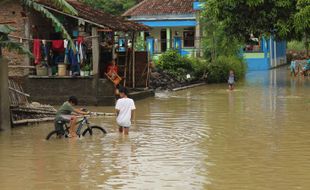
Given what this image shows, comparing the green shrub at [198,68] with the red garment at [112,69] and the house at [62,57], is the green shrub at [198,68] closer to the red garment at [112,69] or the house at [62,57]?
the house at [62,57]

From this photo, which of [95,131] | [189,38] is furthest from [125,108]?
[189,38]

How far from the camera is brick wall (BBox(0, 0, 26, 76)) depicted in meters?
22.8

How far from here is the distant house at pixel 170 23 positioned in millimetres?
43250

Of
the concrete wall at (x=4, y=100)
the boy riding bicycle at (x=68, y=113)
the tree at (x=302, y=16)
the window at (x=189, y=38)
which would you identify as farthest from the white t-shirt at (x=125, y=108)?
the window at (x=189, y=38)

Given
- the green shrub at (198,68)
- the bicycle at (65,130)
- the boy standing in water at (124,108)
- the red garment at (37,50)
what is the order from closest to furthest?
the bicycle at (65,130), the boy standing in water at (124,108), the red garment at (37,50), the green shrub at (198,68)

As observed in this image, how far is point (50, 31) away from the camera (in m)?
24.6

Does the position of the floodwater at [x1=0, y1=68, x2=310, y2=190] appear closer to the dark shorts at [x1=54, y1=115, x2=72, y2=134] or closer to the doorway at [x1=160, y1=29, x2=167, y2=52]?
the dark shorts at [x1=54, y1=115, x2=72, y2=134]

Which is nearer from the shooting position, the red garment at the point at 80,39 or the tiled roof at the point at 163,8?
the red garment at the point at 80,39

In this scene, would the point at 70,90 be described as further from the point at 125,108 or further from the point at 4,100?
the point at 125,108

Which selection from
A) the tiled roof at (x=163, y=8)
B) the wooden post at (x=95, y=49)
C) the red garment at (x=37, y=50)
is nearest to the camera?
the wooden post at (x=95, y=49)

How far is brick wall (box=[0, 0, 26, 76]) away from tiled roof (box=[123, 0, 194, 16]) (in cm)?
2189

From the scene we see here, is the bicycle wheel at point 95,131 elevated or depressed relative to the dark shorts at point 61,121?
depressed

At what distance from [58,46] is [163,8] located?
23.0 m

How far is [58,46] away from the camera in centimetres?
2281
